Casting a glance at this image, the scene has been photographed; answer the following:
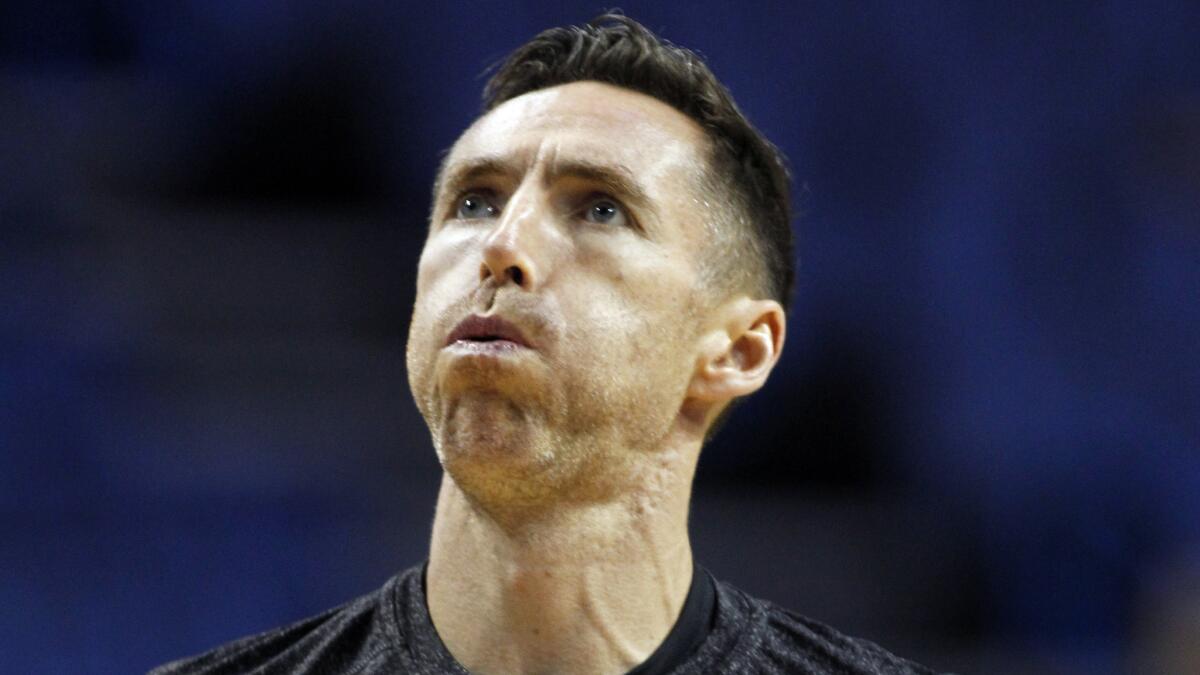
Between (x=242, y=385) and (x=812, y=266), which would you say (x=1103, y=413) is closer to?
(x=812, y=266)

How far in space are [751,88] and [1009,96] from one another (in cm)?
61

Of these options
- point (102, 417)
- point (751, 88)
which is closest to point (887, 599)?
point (751, 88)

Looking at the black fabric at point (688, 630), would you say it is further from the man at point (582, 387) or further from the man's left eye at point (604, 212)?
the man's left eye at point (604, 212)

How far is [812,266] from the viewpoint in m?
3.57

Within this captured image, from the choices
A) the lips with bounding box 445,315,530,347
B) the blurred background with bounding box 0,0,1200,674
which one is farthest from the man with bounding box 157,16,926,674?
the blurred background with bounding box 0,0,1200,674

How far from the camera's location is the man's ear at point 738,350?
213cm

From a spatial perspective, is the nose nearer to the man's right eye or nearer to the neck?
the man's right eye

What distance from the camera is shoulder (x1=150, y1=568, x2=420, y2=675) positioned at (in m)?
2.09

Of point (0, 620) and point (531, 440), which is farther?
point (0, 620)

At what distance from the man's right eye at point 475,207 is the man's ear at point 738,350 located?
0.33 meters

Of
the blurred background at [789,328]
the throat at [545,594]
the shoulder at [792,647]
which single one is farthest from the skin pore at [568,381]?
the blurred background at [789,328]

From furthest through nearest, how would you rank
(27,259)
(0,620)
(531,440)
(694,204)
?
(27,259) → (0,620) → (694,204) → (531,440)

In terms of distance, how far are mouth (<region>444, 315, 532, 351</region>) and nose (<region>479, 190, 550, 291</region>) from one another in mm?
54

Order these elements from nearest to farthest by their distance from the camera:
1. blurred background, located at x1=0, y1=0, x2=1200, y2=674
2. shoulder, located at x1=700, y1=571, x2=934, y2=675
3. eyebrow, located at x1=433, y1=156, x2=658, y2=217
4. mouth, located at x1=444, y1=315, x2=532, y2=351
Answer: mouth, located at x1=444, y1=315, x2=532, y2=351, eyebrow, located at x1=433, y1=156, x2=658, y2=217, shoulder, located at x1=700, y1=571, x2=934, y2=675, blurred background, located at x1=0, y1=0, x2=1200, y2=674
